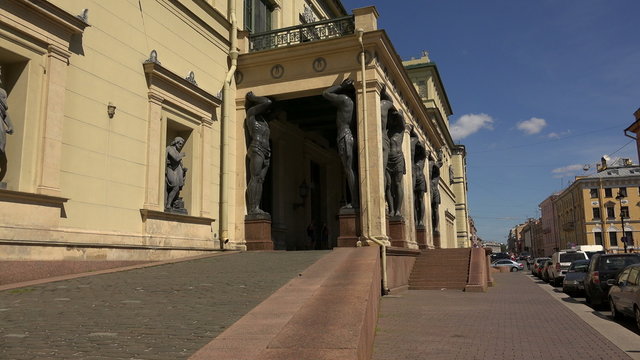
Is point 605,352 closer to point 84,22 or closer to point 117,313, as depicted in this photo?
point 117,313

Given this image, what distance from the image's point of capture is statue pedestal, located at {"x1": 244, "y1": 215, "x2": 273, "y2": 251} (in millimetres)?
15828

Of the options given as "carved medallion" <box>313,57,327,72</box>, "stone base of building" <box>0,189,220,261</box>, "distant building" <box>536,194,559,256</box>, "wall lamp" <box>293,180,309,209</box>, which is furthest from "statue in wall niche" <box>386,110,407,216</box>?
"distant building" <box>536,194,559,256</box>

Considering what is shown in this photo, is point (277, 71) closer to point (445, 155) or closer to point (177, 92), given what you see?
point (177, 92)

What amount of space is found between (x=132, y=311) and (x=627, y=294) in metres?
9.11

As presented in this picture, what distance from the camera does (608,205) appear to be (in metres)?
75.9

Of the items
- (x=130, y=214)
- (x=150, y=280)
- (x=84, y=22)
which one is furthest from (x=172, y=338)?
(x=84, y=22)

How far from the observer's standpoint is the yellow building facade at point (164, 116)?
9625 mm

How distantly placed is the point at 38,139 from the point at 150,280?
3345 mm

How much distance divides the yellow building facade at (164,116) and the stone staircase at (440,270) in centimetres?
114

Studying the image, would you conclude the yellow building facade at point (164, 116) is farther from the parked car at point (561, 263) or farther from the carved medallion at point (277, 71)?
the parked car at point (561, 263)

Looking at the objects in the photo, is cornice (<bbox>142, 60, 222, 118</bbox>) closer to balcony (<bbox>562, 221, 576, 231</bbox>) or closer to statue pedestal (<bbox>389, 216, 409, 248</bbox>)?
statue pedestal (<bbox>389, 216, 409, 248</bbox>)

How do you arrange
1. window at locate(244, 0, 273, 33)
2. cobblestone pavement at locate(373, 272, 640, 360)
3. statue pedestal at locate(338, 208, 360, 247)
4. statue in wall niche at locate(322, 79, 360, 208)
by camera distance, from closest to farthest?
1. cobblestone pavement at locate(373, 272, 640, 360)
2. statue pedestal at locate(338, 208, 360, 247)
3. statue in wall niche at locate(322, 79, 360, 208)
4. window at locate(244, 0, 273, 33)

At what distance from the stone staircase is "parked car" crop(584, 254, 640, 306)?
150 inches

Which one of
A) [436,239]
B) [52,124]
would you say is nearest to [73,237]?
[52,124]
